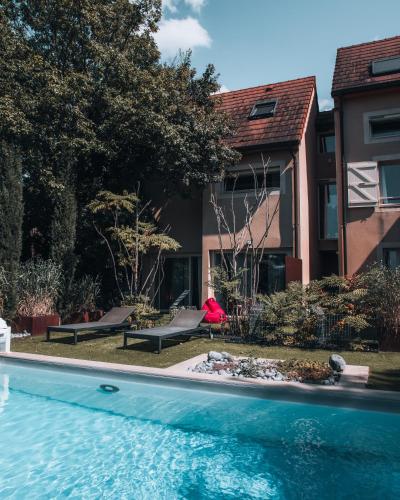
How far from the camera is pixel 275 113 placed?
16.2 meters

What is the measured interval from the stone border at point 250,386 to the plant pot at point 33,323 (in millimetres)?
4228

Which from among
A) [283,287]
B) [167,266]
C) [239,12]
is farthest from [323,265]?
[239,12]

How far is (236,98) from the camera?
1859 cm

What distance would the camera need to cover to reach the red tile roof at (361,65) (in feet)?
48.6

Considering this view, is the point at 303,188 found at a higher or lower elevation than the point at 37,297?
higher

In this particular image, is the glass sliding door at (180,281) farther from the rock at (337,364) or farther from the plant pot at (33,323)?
the rock at (337,364)

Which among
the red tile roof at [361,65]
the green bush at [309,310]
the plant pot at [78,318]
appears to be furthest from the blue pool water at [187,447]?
the red tile roof at [361,65]

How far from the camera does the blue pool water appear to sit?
4.41 metres

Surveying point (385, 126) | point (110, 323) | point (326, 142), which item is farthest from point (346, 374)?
point (326, 142)

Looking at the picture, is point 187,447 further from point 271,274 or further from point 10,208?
point 10,208

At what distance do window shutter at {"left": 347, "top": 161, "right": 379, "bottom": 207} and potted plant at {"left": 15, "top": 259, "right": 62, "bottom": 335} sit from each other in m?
10.6

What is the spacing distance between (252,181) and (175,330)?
25.3 ft

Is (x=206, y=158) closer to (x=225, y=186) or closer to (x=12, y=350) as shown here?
(x=225, y=186)

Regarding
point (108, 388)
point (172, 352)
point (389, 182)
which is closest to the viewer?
point (108, 388)
